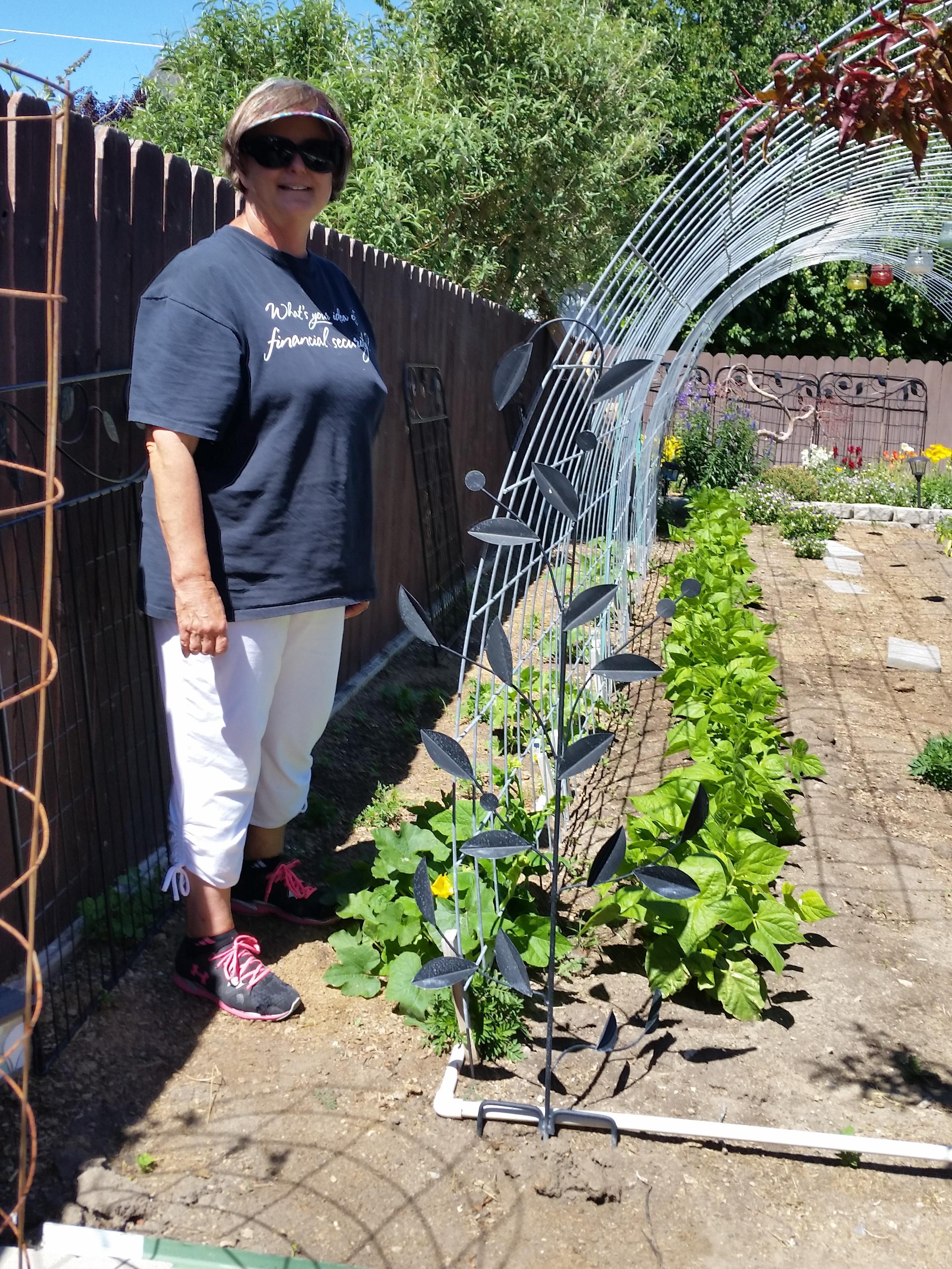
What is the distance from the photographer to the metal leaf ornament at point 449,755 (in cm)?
229

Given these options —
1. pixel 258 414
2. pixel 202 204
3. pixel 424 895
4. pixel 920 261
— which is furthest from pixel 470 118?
pixel 424 895

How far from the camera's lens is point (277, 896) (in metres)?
3.05

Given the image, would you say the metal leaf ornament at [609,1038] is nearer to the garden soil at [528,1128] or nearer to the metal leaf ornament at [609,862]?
the garden soil at [528,1128]

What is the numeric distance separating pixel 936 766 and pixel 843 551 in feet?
20.6

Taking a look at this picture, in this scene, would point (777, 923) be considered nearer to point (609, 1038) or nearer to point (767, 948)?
point (767, 948)

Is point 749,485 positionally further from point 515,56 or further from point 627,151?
point 515,56

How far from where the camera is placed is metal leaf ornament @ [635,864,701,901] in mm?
2248

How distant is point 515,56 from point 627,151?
169 cm

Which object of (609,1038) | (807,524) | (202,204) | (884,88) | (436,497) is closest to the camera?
(884,88)

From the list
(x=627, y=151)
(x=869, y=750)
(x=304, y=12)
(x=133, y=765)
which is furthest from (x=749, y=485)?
(x=133, y=765)

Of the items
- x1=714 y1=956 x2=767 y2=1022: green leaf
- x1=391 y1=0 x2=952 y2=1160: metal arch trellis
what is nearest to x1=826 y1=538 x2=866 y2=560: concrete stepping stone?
x1=391 y1=0 x2=952 y2=1160: metal arch trellis

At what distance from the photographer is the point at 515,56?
34.2ft

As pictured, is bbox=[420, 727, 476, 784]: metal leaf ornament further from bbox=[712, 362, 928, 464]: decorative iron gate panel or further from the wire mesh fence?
bbox=[712, 362, 928, 464]: decorative iron gate panel

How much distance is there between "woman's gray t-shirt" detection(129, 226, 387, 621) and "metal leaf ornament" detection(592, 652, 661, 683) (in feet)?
2.15
